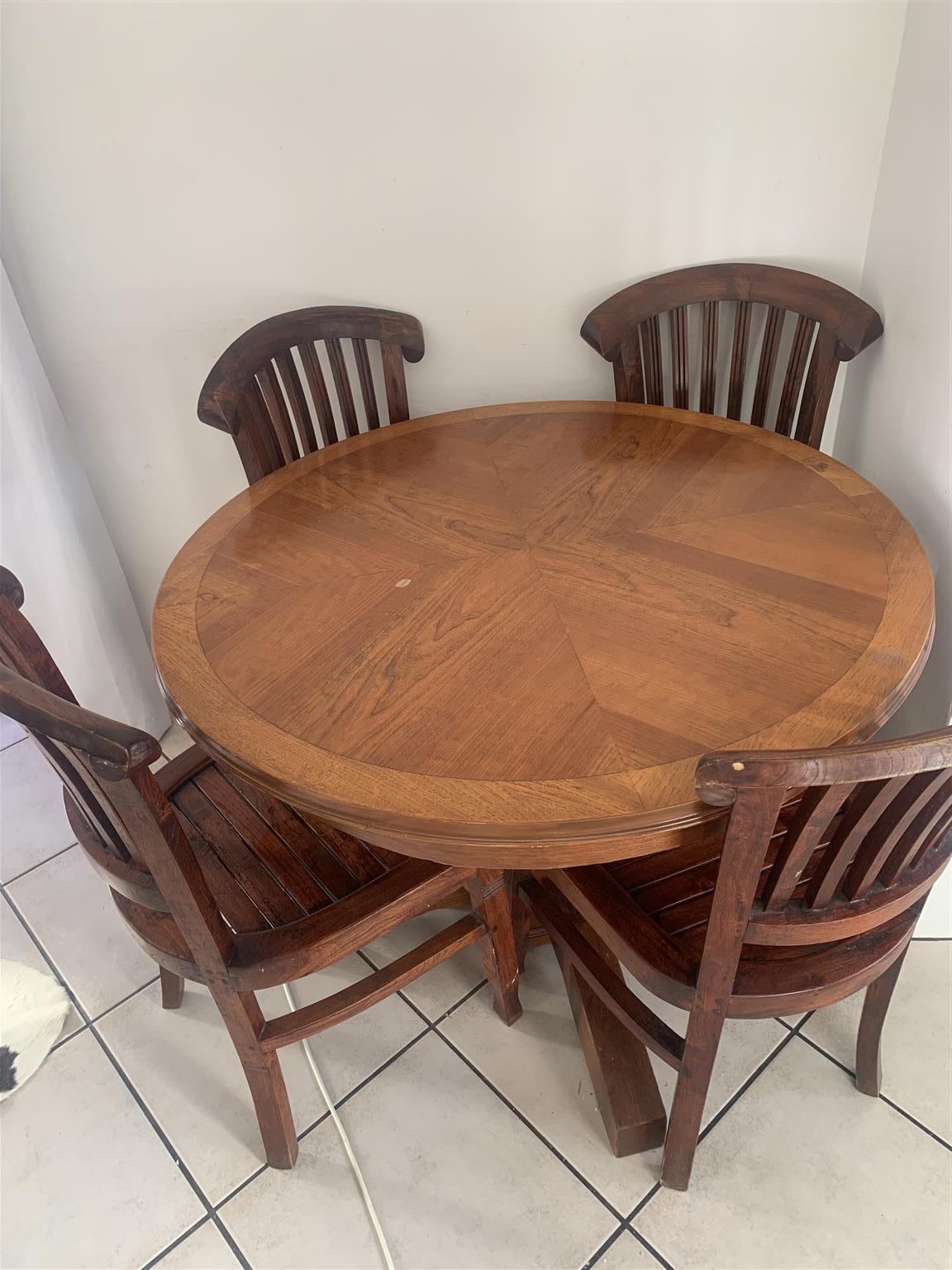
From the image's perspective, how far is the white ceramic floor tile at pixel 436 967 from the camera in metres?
A: 1.73

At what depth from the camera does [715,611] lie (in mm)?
1272

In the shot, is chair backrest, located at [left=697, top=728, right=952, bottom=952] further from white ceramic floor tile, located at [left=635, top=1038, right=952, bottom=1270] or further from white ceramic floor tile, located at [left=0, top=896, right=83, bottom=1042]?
white ceramic floor tile, located at [left=0, top=896, right=83, bottom=1042]

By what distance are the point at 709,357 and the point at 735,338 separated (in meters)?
0.06

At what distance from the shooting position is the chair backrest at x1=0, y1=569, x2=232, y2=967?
0.93 meters

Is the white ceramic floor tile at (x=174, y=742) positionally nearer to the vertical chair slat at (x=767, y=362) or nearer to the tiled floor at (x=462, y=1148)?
the tiled floor at (x=462, y=1148)

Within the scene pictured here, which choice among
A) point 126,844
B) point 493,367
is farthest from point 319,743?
point 493,367

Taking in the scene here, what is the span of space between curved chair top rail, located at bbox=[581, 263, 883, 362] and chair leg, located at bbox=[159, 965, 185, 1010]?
58.0 inches

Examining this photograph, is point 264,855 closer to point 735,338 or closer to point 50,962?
point 50,962

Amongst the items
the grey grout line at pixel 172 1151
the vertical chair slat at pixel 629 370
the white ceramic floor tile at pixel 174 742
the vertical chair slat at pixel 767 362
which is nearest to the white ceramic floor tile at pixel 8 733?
the white ceramic floor tile at pixel 174 742

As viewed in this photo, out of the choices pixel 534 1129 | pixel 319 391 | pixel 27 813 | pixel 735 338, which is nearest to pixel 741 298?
pixel 735 338

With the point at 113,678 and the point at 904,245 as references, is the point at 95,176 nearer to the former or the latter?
the point at 113,678

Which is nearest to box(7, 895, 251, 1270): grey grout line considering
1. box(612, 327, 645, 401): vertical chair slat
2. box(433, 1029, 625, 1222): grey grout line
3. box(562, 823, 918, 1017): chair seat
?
→ box(433, 1029, 625, 1222): grey grout line

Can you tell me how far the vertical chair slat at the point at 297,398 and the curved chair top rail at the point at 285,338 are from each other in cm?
3

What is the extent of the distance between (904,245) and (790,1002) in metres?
1.27
